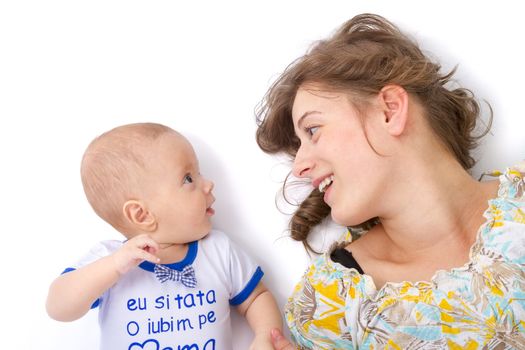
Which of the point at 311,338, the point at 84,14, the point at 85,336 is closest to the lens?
the point at 311,338

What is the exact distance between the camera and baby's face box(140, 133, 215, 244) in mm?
1273

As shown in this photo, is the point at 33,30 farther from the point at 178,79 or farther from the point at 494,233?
the point at 494,233

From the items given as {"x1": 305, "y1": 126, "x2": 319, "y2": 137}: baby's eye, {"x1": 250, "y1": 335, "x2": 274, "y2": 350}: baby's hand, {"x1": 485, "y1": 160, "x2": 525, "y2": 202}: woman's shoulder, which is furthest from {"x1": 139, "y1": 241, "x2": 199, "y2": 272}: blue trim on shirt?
{"x1": 485, "y1": 160, "x2": 525, "y2": 202}: woman's shoulder

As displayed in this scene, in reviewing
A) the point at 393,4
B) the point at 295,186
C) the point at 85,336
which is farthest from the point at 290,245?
the point at 393,4

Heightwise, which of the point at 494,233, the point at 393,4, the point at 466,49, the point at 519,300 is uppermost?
the point at 393,4

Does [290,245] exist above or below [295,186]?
below

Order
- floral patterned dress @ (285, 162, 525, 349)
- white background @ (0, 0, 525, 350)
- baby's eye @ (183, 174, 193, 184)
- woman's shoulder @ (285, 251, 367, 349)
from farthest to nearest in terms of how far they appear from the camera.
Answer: white background @ (0, 0, 525, 350) < baby's eye @ (183, 174, 193, 184) < woman's shoulder @ (285, 251, 367, 349) < floral patterned dress @ (285, 162, 525, 349)

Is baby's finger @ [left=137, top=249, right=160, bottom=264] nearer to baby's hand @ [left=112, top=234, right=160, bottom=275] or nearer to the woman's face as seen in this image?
baby's hand @ [left=112, top=234, right=160, bottom=275]

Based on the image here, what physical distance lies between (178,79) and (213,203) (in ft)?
1.06

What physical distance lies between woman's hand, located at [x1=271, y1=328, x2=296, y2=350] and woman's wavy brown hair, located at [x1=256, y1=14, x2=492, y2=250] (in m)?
0.24

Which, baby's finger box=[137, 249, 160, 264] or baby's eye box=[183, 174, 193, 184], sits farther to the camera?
baby's eye box=[183, 174, 193, 184]

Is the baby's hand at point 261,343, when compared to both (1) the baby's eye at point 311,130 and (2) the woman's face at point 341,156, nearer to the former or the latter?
(2) the woman's face at point 341,156

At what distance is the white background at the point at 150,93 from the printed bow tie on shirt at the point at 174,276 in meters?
0.21

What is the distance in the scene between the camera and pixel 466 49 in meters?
1.45
